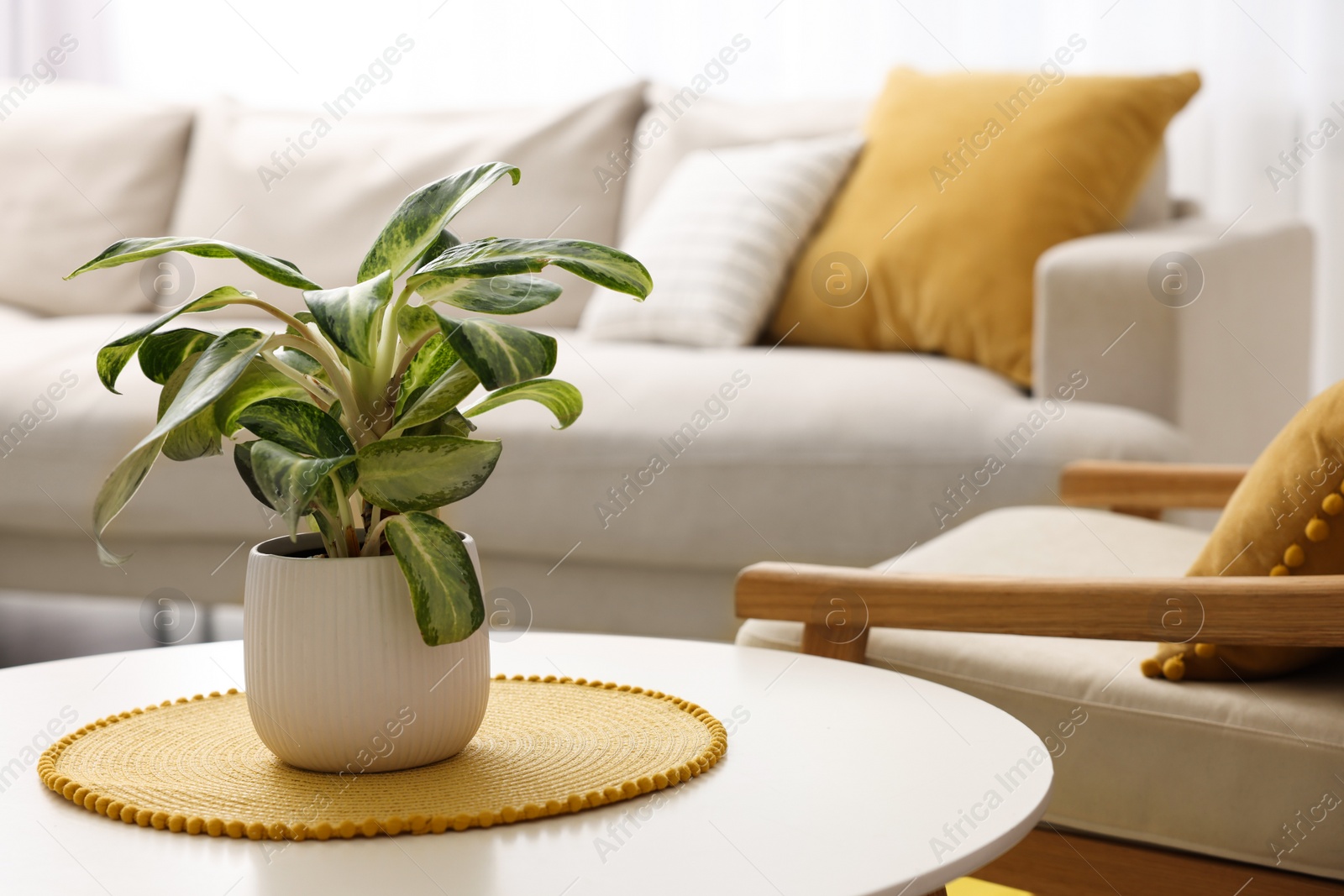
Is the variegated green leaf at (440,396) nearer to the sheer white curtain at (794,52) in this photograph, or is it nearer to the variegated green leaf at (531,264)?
the variegated green leaf at (531,264)

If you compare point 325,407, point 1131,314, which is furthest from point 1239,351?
point 325,407

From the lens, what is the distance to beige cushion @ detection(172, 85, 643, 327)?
8.59ft

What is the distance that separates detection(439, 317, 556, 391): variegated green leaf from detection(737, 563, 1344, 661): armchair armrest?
465mm

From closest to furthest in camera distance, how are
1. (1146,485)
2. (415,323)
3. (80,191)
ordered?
1. (415,323)
2. (1146,485)
3. (80,191)

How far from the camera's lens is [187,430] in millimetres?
760

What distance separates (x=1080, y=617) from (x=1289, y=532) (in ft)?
0.60

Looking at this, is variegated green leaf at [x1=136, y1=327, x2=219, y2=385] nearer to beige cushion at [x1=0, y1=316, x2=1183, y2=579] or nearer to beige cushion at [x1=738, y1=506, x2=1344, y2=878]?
beige cushion at [x1=738, y1=506, x2=1344, y2=878]

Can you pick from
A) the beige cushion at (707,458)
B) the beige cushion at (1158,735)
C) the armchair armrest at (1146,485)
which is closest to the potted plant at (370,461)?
the beige cushion at (1158,735)

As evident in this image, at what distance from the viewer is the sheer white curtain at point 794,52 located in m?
2.78

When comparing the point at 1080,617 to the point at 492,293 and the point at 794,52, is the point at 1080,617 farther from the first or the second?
the point at 794,52

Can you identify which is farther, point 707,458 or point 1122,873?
point 707,458

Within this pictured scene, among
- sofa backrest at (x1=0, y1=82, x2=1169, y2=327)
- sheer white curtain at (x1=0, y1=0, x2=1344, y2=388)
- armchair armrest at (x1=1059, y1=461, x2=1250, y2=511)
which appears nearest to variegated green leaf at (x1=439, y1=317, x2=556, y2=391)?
armchair armrest at (x1=1059, y1=461, x2=1250, y2=511)

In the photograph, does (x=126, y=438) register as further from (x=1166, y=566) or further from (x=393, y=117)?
(x=1166, y=566)

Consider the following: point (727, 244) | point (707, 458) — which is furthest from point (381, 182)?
point (707, 458)
